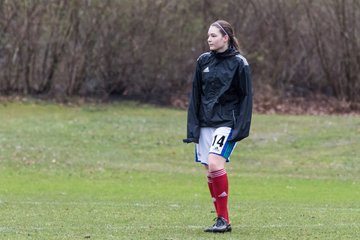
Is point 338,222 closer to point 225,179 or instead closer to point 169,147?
point 225,179

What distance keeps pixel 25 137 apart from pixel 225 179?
1618 cm

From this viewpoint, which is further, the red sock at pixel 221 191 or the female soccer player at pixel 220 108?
the red sock at pixel 221 191

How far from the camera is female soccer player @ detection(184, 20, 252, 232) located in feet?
30.6

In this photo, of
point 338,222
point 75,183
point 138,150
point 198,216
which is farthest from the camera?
point 138,150

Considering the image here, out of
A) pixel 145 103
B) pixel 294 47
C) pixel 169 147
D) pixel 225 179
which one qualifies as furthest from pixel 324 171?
pixel 294 47

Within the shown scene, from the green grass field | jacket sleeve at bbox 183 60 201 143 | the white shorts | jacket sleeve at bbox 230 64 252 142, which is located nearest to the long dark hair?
jacket sleeve at bbox 230 64 252 142

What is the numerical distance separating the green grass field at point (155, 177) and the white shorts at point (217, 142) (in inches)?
33.7

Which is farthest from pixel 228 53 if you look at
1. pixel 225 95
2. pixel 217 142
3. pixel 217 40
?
pixel 217 142

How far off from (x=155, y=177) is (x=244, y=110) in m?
10.6

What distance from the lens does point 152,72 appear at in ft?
119

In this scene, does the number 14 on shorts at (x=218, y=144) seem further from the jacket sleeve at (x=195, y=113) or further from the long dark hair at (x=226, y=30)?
the long dark hair at (x=226, y=30)

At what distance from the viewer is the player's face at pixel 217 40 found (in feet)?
30.7

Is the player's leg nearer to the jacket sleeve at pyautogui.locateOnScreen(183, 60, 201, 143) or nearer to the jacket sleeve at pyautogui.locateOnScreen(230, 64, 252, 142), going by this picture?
the jacket sleeve at pyautogui.locateOnScreen(230, 64, 252, 142)

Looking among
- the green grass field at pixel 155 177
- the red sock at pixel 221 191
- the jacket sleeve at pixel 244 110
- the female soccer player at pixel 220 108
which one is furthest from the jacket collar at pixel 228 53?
the green grass field at pixel 155 177
